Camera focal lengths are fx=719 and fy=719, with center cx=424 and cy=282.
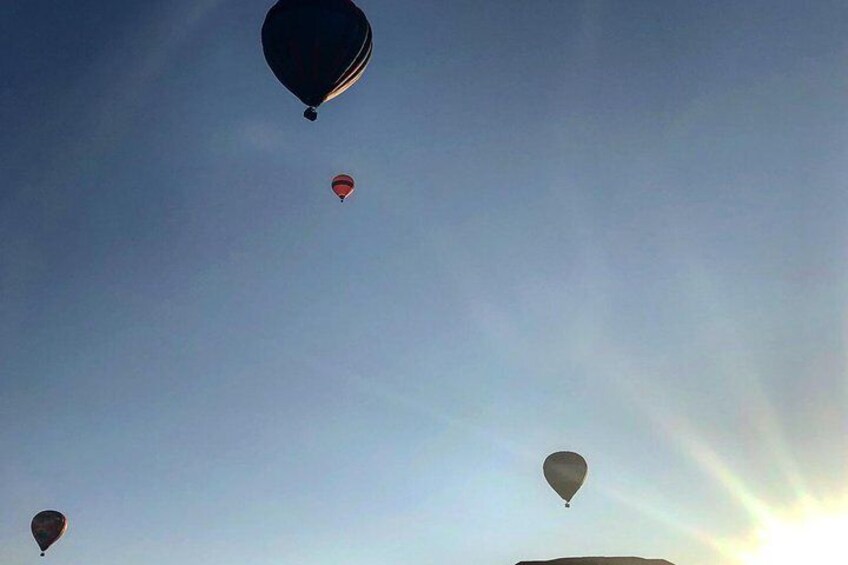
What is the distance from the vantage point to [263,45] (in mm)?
29844

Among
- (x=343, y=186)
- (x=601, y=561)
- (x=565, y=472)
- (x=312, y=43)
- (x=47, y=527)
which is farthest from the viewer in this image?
(x=47, y=527)

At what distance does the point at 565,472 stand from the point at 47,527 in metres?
31.0

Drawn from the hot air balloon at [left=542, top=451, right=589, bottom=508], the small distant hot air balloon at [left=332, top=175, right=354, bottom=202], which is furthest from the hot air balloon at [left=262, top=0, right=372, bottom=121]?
the hot air balloon at [left=542, top=451, right=589, bottom=508]

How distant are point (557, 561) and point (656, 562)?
3.52m

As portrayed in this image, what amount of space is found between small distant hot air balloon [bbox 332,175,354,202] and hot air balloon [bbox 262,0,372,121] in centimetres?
661

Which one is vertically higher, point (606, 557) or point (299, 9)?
point (299, 9)

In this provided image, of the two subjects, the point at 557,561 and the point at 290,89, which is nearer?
the point at 557,561

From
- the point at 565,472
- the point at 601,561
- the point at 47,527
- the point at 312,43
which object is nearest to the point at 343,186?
the point at 312,43

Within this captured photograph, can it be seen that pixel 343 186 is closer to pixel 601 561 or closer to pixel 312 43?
pixel 312 43

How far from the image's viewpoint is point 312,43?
1129 inches

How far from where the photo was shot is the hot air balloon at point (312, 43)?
94.3 ft

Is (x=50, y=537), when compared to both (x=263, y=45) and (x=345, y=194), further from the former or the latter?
(x=263, y=45)

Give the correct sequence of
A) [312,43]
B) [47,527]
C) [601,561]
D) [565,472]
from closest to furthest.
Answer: [601,561], [312,43], [565,472], [47,527]

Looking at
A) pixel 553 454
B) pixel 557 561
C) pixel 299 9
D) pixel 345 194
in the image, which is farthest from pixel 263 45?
pixel 553 454
